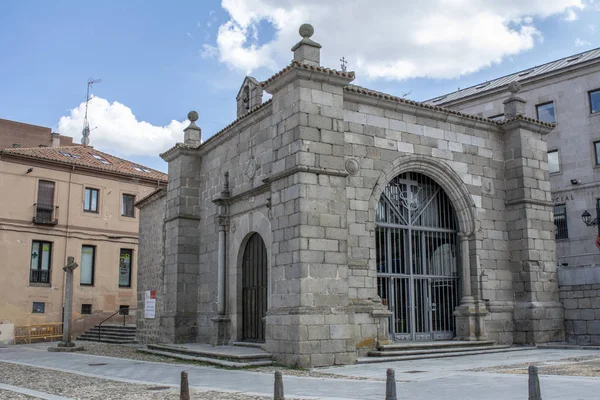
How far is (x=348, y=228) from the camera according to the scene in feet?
44.5

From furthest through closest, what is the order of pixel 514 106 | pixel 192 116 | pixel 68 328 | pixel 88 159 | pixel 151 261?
pixel 88 159, pixel 151 261, pixel 192 116, pixel 68 328, pixel 514 106

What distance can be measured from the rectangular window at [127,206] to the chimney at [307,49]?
1748 centimetres

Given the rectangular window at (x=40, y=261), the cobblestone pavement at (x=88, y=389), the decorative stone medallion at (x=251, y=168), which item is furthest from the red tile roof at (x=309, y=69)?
the rectangular window at (x=40, y=261)

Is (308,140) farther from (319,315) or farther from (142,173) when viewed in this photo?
(142,173)

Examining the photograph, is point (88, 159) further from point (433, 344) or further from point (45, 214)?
point (433, 344)

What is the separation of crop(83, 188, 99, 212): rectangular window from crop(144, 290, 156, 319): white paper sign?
8236 millimetres

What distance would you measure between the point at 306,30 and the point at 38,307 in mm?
17693

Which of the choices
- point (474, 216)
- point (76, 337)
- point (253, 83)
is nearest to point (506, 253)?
point (474, 216)

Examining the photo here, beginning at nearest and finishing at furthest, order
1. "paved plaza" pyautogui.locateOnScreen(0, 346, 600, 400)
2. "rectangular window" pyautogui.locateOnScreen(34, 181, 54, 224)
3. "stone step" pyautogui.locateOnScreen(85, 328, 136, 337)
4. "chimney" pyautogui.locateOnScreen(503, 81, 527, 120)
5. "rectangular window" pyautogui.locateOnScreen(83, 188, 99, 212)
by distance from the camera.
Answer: "paved plaza" pyautogui.locateOnScreen(0, 346, 600, 400), "chimney" pyautogui.locateOnScreen(503, 81, 527, 120), "stone step" pyautogui.locateOnScreen(85, 328, 136, 337), "rectangular window" pyautogui.locateOnScreen(34, 181, 54, 224), "rectangular window" pyautogui.locateOnScreen(83, 188, 99, 212)

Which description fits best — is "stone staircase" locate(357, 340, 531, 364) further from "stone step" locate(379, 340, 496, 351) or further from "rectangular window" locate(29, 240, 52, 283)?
"rectangular window" locate(29, 240, 52, 283)

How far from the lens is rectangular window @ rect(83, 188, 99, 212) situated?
90.4 feet

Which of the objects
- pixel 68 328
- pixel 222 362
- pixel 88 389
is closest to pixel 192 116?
pixel 68 328

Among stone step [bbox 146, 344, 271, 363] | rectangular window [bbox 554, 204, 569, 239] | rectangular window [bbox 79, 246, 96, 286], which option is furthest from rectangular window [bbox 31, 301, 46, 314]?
rectangular window [bbox 554, 204, 569, 239]

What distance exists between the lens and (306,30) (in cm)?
1359
